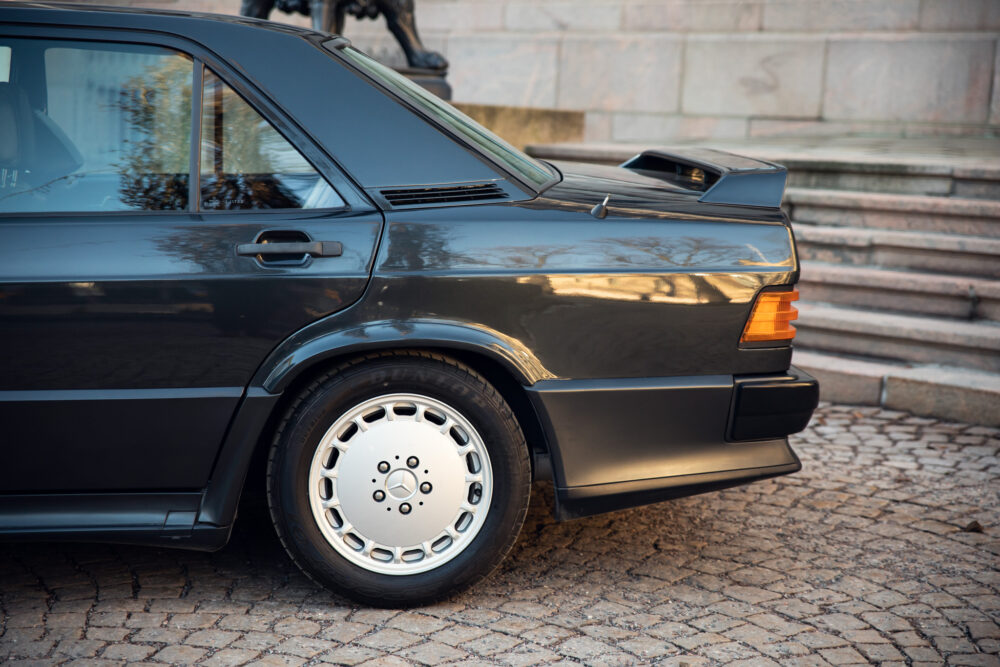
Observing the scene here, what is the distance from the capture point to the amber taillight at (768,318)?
3.20 meters

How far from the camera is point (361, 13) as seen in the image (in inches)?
328

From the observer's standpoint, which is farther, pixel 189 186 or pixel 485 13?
pixel 485 13

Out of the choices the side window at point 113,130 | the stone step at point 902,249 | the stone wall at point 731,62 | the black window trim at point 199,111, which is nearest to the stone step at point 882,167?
the stone step at point 902,249

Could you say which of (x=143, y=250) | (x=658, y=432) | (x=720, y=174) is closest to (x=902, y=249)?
(x=720, y=174)

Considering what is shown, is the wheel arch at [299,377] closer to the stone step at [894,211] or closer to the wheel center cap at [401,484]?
the wheel center cap at [401,484]

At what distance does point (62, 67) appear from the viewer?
10.0ft

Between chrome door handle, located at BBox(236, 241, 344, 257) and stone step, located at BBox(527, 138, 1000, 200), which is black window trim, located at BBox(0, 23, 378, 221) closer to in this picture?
chrome door handle, located at BBox(236, 241, 344, 257)

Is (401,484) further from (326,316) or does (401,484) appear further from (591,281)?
(591,281)

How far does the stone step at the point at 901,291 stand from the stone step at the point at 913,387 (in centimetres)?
49

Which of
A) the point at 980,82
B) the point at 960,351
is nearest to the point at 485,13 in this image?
the point at 980,82

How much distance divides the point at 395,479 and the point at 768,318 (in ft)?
4.10

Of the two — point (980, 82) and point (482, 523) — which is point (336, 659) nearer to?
point (482, 523)

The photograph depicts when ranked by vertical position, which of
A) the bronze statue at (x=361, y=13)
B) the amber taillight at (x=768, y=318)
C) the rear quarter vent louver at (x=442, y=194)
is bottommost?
the amber taillight at (x=768, y=318)

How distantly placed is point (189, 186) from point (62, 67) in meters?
0.52
